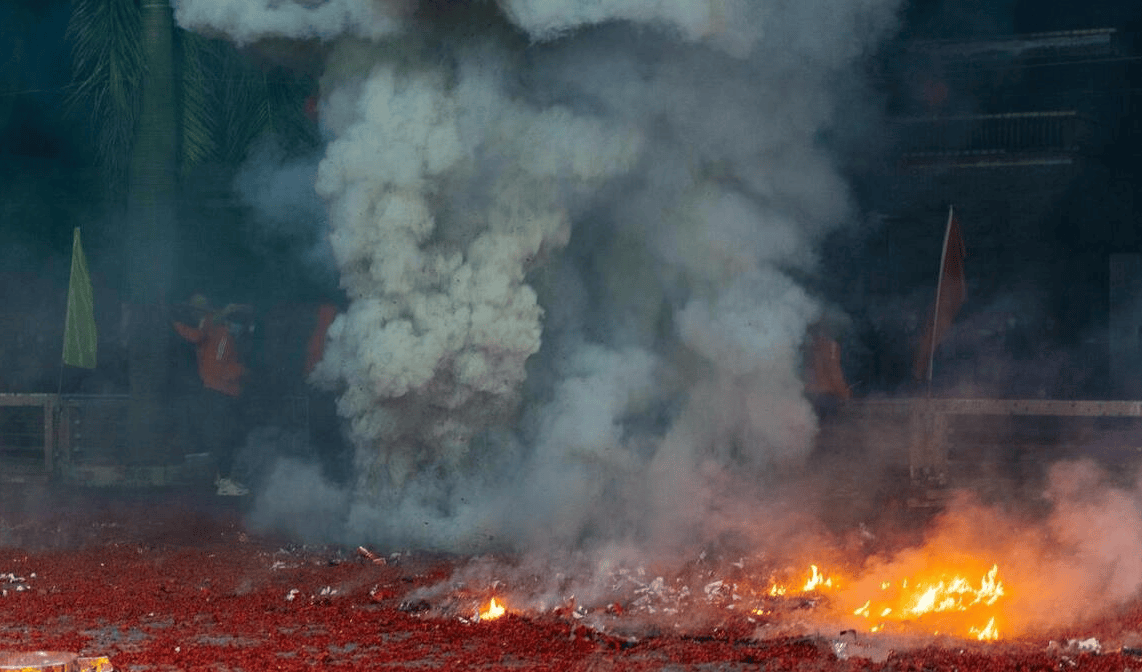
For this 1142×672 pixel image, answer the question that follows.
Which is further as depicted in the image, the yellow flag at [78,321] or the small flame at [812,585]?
the yellow flag at [78,321]

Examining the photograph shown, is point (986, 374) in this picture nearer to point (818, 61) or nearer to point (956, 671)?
point (818, 61)

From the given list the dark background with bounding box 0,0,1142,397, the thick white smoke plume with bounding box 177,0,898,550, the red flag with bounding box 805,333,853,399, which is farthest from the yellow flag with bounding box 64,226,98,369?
the red flag with bounding box 805,333,853,399

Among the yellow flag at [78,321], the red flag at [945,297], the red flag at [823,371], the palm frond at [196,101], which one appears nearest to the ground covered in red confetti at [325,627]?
the yellow flag at [78,321]

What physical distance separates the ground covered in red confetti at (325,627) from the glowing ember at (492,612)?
0.15m

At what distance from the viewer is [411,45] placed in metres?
12.0

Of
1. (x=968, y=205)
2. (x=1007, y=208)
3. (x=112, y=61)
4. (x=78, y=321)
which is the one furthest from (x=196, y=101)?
(x=1007, y=208)

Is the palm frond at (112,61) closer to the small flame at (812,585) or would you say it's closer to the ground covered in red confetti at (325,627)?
the ground covered in red confetti at (325,627)

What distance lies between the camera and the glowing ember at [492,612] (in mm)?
9117

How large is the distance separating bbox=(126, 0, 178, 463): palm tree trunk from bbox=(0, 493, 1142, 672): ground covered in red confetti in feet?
12.0

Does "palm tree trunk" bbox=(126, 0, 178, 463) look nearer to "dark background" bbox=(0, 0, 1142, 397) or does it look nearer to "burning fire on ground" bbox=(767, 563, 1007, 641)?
"dark background" bbox=(0, 0, 1142, 397)

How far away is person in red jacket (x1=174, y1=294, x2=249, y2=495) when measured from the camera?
1722cm

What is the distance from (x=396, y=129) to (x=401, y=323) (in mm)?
1660

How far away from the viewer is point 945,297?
48.9ft

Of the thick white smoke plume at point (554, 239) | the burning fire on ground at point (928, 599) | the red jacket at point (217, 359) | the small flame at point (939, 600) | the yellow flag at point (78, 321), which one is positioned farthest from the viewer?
the red jacket at point (217, 359)
